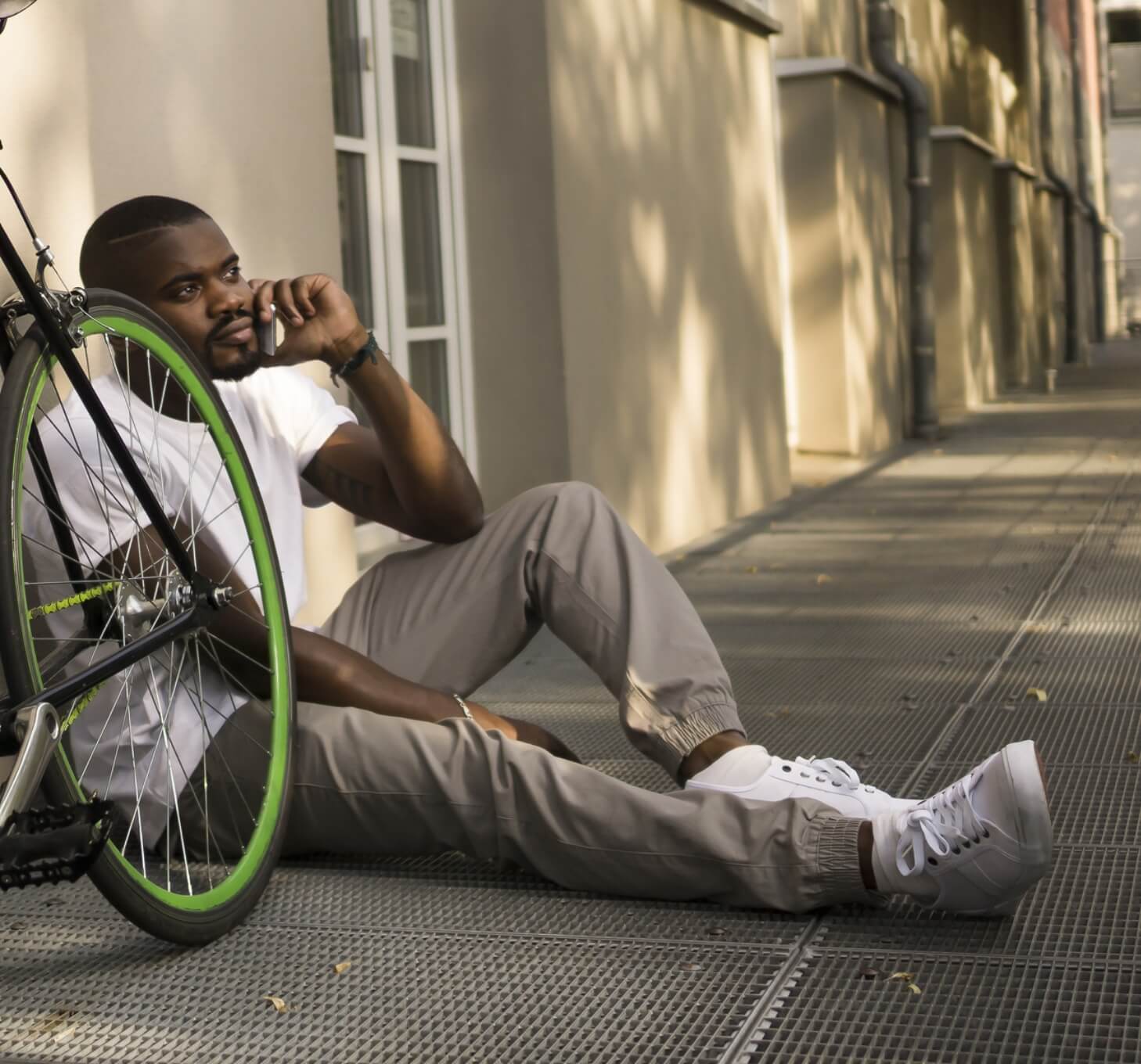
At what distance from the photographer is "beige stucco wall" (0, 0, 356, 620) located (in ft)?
10.8

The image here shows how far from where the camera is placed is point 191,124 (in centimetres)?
397

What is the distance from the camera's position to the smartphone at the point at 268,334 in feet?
9.30

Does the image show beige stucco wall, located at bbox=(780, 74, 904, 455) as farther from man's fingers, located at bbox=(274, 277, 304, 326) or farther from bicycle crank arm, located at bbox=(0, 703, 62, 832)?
bicycle crank arm, located at bbox=(0, 703, 62, 832)

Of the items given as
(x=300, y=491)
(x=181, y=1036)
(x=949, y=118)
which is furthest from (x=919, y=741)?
(x=949, y=118)

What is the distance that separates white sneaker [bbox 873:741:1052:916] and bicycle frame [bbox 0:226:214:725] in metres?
1.05

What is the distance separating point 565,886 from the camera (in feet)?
8.88

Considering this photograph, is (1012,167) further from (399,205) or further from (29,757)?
→ (29,757)

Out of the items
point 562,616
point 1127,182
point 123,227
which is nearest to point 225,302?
point 123,227

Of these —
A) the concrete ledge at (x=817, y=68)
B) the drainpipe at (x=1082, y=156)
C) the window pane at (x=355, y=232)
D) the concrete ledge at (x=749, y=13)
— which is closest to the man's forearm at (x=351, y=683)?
the window pane at (x=355, y=232)

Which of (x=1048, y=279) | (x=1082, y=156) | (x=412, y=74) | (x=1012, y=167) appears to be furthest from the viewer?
(x=1082, y=156)

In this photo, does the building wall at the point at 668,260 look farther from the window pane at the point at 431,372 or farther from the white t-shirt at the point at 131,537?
the white t-shirt at the point at 131,537

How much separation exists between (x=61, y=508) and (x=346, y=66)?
3.29m

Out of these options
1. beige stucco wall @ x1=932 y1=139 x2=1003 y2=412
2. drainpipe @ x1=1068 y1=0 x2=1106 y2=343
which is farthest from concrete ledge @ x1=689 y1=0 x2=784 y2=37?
drainpipe @ x1=1068 y1=0 x2=1106 y2=343

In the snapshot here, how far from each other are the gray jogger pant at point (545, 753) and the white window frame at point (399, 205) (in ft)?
8.49
